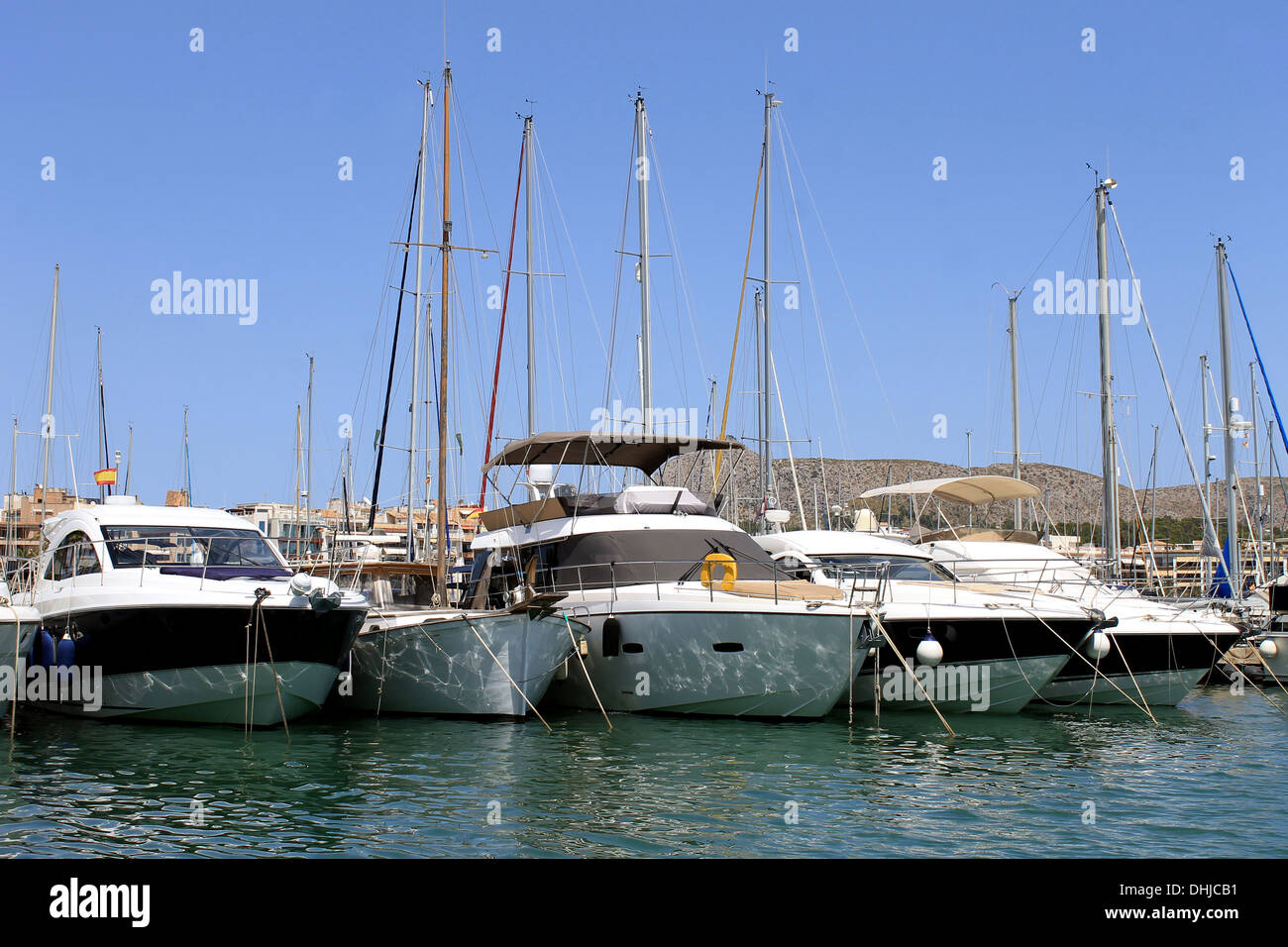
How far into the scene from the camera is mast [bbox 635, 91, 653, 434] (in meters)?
22.5

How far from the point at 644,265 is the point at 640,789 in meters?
15.2

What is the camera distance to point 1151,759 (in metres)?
13.1

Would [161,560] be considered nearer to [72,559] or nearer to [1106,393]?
[72,559]

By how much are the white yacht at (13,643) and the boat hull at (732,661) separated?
6798 millimetres

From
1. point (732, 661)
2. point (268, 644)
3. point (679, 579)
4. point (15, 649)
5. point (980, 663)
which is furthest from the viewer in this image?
point (679, 579)

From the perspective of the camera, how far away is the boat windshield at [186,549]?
50.3ft

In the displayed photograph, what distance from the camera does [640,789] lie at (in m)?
10.9

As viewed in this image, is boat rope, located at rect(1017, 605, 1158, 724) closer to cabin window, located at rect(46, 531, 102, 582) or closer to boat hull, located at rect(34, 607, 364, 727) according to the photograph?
boat hull, located at rect(34, 607, 364, 727)

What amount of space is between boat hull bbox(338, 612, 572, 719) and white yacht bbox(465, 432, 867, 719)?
2.63 feet

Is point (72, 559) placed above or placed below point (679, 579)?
above

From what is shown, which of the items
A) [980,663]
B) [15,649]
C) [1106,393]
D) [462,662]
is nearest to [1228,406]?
[1106,393]

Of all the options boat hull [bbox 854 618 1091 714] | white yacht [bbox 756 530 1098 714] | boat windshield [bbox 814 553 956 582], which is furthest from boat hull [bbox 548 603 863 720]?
boat windshield [bbox 814 553 956 582]
